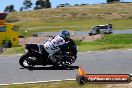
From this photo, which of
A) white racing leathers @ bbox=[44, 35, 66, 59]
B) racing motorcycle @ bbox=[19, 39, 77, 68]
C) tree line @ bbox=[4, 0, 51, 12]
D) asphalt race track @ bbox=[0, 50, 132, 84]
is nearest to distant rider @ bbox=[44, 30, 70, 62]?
white racing leathers @ bbox=[44, 35, 66, 59]

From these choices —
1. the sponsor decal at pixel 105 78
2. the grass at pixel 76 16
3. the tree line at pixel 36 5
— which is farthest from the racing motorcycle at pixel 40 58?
the tree line at pixel 36 5

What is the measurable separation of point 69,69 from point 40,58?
1.39 metres

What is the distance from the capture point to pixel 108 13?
120 m

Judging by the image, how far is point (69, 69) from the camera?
1758cm

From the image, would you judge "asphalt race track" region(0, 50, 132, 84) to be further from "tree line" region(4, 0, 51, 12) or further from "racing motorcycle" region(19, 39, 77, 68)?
"tree line" region(4, 0, 51, 12)

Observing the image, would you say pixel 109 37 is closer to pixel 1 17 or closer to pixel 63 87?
pixel 1 17

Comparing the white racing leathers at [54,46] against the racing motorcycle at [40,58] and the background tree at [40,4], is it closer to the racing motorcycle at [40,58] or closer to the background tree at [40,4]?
the racing motorcycle at [40,58]

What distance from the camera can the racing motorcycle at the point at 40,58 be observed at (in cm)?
1842

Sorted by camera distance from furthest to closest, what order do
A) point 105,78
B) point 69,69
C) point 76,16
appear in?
point 76,16 < point 69,69 < point 105,78

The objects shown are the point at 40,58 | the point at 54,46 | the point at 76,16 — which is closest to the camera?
the point at 40,58

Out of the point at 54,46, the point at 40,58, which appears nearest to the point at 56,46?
the point at 54,46

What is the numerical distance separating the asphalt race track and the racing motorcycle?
264mm

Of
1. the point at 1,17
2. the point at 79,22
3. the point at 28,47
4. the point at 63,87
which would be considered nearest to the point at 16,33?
the point at 1,17

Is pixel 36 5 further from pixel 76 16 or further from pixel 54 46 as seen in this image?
pixel 54 46
